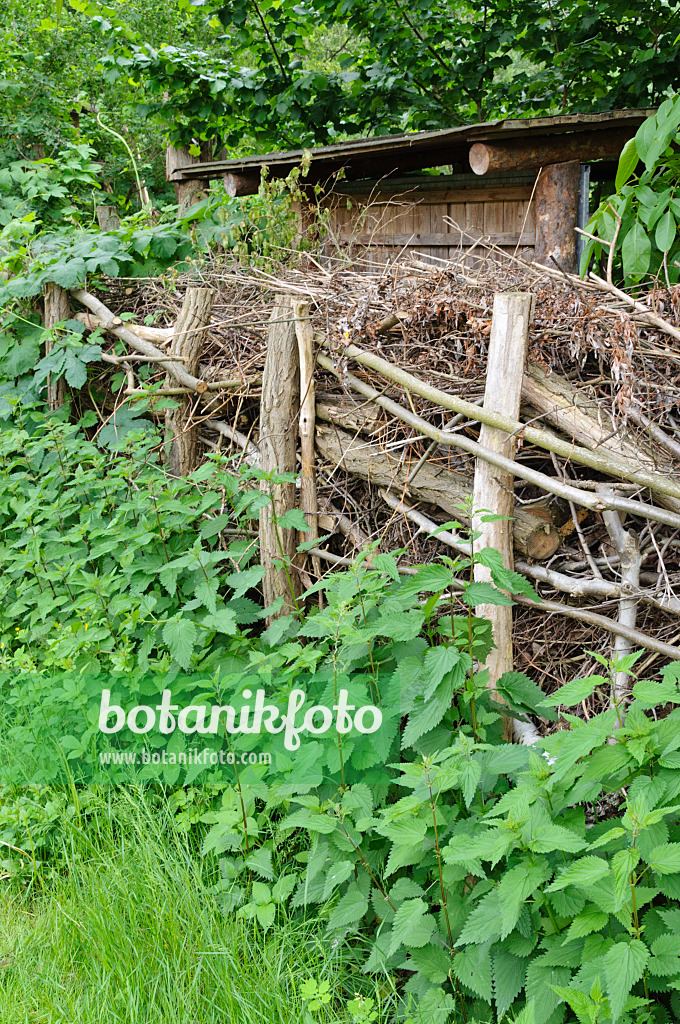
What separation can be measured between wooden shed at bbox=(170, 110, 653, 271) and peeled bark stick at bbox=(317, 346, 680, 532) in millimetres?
→ 1081

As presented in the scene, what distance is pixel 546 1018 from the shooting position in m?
1.77

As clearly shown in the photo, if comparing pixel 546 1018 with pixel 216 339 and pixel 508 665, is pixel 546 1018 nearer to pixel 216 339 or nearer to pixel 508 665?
pixel 508 665

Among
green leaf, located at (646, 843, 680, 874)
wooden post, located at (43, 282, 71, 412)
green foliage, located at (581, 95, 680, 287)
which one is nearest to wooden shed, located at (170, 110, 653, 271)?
green foliage, located at (581, 95, 680, 287)

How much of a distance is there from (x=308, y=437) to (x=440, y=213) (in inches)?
156

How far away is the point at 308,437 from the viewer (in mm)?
3516

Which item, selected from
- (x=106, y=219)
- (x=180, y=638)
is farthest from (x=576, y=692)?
(x=106, y=219)

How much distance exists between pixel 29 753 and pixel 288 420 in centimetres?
186

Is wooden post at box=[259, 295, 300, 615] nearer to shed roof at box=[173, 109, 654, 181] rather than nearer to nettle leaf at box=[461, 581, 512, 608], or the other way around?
nettle leaf at box=[461, 581, 512, 608]

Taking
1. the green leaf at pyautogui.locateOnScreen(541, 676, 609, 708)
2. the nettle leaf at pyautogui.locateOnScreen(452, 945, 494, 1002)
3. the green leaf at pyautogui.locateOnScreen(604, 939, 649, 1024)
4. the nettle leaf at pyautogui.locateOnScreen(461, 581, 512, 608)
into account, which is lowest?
the nettle leaf at pyautogui.locateOnScreen(452, 945, 494, 1002)

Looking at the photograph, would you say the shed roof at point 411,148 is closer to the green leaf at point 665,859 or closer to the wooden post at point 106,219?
the wooden post at point 106,219

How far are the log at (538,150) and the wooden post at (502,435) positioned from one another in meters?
2.73

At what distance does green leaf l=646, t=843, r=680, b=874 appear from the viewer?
1.60 metres

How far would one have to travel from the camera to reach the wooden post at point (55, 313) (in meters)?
4.60

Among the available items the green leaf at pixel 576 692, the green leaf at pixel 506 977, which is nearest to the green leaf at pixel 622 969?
the green leaf at pixel 506 977
